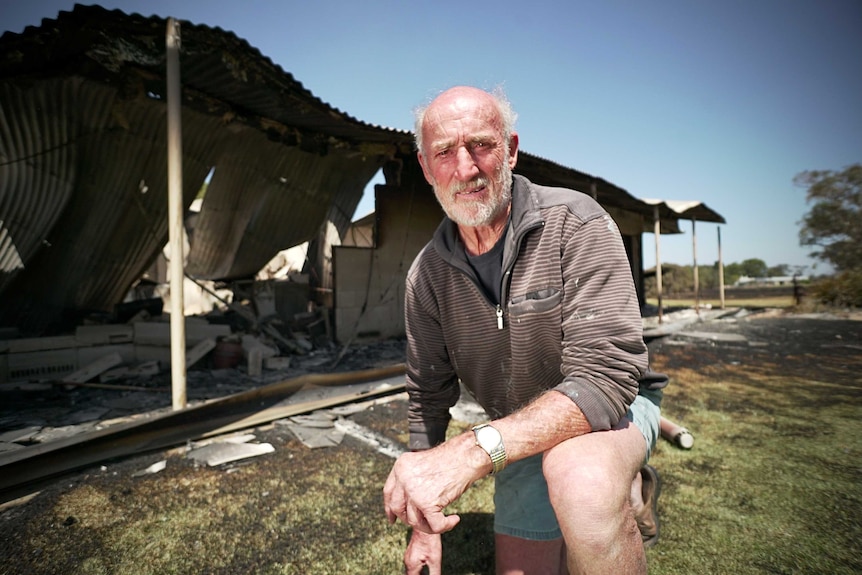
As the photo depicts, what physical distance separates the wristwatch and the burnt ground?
39.4 inches

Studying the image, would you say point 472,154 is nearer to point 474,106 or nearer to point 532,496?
point 474,106

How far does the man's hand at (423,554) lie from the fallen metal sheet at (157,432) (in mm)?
2585

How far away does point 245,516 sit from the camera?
2.29 meters

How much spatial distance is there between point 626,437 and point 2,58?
590 centimetres

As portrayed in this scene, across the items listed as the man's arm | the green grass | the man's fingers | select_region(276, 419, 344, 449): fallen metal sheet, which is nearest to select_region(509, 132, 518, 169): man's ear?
the man's arm

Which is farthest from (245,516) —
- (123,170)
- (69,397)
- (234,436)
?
(123,170)

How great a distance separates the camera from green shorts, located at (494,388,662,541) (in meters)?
1.57

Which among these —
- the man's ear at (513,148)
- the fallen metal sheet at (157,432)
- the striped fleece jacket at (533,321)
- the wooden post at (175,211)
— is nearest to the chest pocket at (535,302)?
the striped fleece jacket at (533,321)

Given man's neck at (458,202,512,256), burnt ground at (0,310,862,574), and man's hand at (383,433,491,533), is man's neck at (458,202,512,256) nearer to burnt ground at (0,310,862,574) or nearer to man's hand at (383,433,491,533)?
man's hand at (383,433,491,533)

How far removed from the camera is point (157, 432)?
3.24m

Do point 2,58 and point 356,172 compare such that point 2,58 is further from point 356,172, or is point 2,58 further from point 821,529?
point 821,529

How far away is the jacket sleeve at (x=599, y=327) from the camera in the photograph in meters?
1.23

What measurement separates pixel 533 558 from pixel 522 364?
77cm

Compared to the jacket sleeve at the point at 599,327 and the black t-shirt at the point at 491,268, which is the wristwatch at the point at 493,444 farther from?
the black t-shirt at the point at 491,268
